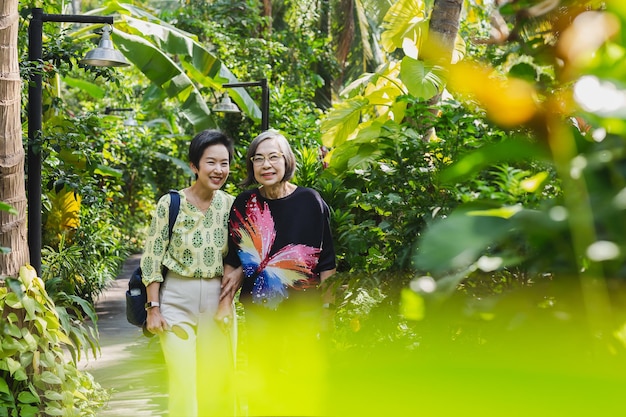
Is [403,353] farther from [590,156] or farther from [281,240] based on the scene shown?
[281,240]

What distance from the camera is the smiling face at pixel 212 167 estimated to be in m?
4.38

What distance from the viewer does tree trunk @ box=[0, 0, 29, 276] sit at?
4637mm

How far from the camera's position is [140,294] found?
4.38 m

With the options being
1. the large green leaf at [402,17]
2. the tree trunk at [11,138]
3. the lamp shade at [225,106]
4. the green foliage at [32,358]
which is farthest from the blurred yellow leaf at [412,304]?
the lamp shade at [225,106]

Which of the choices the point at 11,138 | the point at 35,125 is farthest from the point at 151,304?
the point at 35,125

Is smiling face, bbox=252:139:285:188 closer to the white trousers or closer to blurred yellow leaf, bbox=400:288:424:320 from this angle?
the white trousers

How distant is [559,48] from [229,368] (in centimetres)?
379

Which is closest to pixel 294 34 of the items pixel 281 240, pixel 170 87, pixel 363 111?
pixel 170 87

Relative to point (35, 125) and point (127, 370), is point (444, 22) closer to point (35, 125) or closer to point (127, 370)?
point (35, 125)

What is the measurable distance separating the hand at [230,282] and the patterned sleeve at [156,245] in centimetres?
31

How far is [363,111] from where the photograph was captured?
782cm

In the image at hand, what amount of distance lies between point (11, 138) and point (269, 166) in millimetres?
1491

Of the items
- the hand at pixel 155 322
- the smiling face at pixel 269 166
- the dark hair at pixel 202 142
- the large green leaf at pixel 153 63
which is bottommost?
the hand at pixel 155 322

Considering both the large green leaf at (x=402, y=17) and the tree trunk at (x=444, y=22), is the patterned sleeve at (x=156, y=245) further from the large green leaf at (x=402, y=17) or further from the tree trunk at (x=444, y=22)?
the large green leaf at (x=402, y=17)
